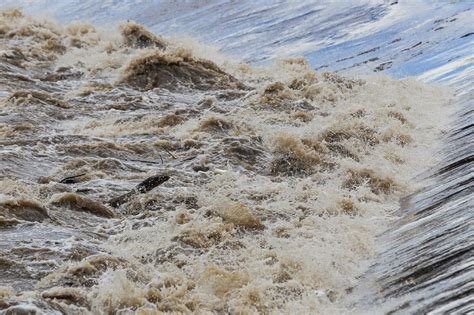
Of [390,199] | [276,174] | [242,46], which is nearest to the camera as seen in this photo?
[390,199]

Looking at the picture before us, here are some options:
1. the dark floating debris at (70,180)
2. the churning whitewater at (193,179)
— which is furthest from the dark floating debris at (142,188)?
the dark floating debris at (70,180)

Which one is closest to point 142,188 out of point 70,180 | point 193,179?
point 70,180

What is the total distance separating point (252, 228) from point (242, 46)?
17.9 meters

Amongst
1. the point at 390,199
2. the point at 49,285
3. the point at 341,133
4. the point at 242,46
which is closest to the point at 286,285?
the point at 49,285

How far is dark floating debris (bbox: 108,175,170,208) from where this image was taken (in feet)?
31.2

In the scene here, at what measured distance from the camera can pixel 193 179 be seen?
1080 cm

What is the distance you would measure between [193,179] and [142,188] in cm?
114

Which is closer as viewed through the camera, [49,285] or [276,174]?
[49,285]

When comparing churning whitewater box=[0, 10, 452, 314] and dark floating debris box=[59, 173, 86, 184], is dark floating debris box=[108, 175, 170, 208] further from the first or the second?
dark floating debris box=[59, 173, 86, 184]

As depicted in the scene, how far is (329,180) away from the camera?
10.9 meters

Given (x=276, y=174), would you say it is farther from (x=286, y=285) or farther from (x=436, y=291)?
(x=436, y=291)

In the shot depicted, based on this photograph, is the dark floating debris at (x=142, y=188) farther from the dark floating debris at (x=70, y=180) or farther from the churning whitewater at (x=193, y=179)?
the dark floating debris at (x=70, y=180)

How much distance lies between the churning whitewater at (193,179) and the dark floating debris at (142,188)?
0.02 m

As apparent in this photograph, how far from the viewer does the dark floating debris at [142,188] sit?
9508 mm
